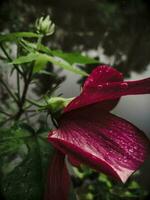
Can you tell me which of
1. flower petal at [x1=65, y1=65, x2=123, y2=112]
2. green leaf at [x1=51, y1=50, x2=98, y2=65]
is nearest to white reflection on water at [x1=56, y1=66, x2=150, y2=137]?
green leaf at [x1=51, y1=50, x2=98, y2=65]

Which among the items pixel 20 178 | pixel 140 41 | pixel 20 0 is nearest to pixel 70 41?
pixel 20 0

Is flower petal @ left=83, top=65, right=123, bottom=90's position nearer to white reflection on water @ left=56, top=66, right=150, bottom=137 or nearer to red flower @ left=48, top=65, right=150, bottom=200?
red flower @ left=48, top=65, right=150, bottom=200

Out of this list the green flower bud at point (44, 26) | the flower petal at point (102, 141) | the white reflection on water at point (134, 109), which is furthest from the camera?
the white reflection on water at point (134, 109)

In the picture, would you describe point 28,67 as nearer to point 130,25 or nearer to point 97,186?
point 97,186

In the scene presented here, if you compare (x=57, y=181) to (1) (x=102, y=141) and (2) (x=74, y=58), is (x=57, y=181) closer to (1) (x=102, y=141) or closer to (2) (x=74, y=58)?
(1) (x=102, y=141)

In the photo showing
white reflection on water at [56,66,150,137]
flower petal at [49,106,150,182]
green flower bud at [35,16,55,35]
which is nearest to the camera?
flower petal at [49,106,150,182]

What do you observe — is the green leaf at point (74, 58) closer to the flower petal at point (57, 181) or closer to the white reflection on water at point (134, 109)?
the flower petal at point (57, 181)

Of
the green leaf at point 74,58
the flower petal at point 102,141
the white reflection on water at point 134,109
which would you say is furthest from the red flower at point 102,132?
the white reflection on water at point 134,109
